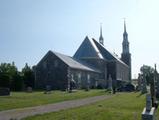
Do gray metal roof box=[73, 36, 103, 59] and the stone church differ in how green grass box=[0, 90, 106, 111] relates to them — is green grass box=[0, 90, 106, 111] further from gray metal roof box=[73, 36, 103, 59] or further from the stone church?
gray metal roof box=[73, 36, 103, 59]

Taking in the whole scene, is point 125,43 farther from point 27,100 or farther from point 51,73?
point 27,100

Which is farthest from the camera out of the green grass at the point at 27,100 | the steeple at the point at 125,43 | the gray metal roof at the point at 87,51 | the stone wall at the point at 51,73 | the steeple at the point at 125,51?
the steeple at the point at 125,51

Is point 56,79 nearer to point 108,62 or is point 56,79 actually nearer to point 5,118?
point 108,62

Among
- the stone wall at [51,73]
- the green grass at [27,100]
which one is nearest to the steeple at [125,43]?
the stone wall at [51,73]

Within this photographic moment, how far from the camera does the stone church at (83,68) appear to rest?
72.0 metres

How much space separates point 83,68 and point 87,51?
1377 centimetres

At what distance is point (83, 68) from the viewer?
253 ft

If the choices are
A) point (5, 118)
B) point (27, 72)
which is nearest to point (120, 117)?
point (5, 118)

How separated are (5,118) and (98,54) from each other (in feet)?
249

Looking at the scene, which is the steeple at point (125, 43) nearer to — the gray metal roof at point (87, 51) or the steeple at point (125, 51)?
the steeple at point (125, 51)

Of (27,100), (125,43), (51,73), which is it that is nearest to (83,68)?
(51,73)

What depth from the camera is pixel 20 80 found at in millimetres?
64438

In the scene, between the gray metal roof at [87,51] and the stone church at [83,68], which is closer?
the stone church at [83,68]

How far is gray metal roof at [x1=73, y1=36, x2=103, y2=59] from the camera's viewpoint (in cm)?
8933
